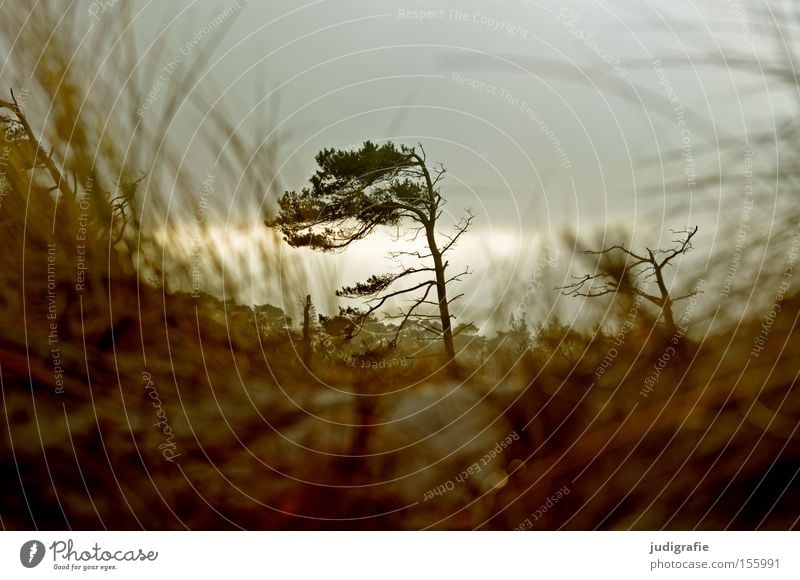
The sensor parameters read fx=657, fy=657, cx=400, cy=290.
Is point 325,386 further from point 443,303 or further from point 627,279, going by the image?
point 627,279

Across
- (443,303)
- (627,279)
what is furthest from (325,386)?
(627,279)

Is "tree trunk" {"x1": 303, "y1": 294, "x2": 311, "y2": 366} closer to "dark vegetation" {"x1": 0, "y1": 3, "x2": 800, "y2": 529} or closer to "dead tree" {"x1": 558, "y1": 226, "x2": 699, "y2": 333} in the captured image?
"dark vegetation" {"x1": 0, "y1": 3, "x2": 800, "y2": 529}

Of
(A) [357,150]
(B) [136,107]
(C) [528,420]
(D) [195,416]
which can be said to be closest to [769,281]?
(C) [528,420]

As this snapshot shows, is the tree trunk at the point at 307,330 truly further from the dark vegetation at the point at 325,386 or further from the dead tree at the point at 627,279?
the dead tree at the point at 627,279

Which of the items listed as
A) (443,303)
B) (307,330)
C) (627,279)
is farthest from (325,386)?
(627,279)

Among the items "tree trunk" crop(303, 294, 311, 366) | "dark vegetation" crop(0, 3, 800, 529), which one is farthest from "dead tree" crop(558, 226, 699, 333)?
"tree trunk" crop(303, 294, 311, 366)

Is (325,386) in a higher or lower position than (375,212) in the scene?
lower

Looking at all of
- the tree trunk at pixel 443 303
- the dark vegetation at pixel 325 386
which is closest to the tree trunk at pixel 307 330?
the dark vegetation at pixel 325 386
